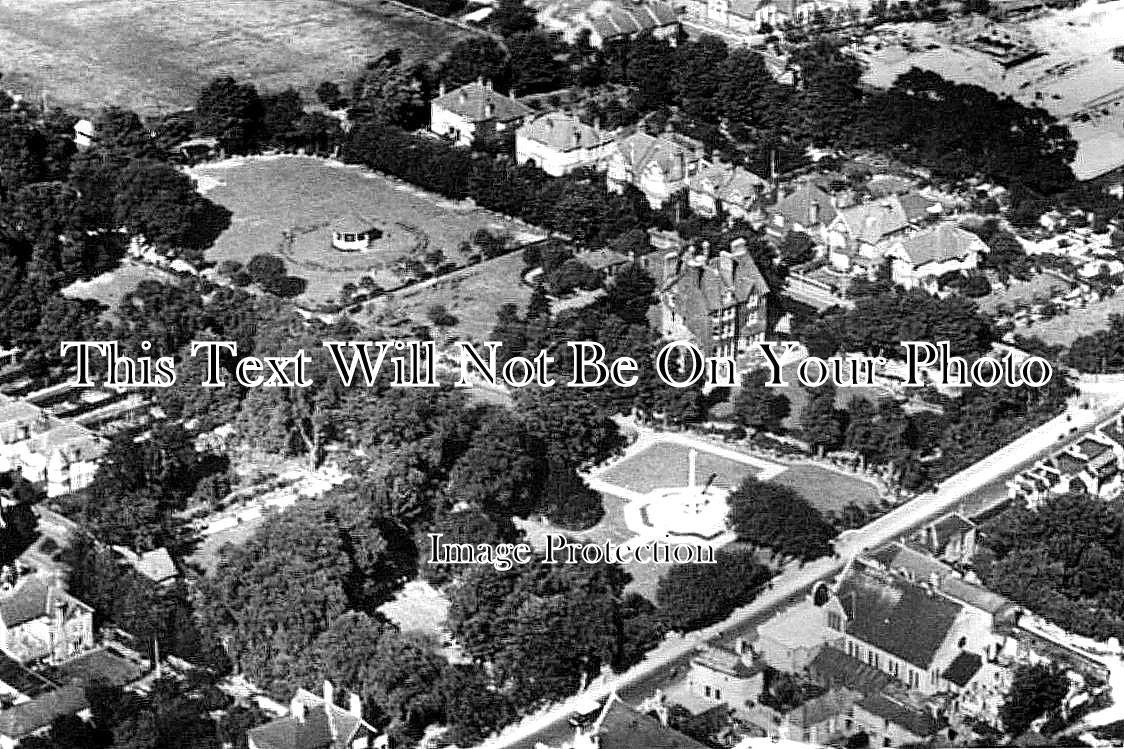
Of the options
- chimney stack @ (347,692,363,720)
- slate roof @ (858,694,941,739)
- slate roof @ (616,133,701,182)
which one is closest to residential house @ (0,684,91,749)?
chimney stack @ (347,692,363,720)

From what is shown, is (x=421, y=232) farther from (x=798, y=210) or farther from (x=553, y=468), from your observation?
(x=553, y=468)

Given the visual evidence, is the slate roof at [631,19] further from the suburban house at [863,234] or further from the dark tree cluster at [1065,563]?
the dark tree cluster at [1065,563]

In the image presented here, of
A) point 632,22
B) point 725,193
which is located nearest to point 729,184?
point 725,193

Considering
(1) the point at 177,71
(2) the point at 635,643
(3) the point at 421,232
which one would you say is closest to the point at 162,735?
(2) the point at 635,643

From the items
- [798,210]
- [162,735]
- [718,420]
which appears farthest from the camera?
[798,210]

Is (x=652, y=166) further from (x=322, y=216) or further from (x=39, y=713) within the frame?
(x=39, y=713)

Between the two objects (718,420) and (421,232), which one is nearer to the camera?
(718,420)

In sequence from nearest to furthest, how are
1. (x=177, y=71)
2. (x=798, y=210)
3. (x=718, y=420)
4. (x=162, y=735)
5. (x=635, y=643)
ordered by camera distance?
(x=162, y=735) → (x=635, y=643) → (x=718, y=420) → (x=798, y=210) → (x=177, y=71)
